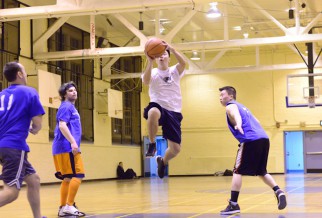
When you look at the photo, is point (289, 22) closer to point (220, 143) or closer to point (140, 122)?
point (220, 143)

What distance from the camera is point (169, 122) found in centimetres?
688

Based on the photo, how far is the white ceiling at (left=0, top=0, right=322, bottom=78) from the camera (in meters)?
14.2

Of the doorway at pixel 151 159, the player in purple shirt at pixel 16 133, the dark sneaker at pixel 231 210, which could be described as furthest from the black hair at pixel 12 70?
the doorway at pixel 151 159

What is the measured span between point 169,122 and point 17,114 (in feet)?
7.31

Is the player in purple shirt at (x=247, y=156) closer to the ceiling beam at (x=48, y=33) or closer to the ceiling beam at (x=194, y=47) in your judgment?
the ceiling beam at (x=194, y=47)

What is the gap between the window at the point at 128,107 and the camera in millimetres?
27297

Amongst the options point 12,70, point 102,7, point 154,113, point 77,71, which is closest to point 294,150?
point 77,71

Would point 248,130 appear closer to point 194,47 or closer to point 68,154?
point 68,154

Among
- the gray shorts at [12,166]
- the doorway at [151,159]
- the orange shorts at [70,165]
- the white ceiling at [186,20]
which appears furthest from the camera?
the doorway at [151,159]

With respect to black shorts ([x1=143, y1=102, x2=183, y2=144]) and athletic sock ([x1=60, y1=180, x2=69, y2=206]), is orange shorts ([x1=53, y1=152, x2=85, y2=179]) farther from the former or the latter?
black shorts ([x1=143, y1=102, x2=183, y2=144])

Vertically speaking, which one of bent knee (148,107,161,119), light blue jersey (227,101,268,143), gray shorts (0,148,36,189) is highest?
bent knee (148,107,161,119)

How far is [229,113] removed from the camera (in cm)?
777

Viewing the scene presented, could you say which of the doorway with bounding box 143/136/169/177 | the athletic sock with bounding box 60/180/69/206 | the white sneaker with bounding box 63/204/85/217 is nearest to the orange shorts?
the athletic sock with bounding box 60/180/69/206

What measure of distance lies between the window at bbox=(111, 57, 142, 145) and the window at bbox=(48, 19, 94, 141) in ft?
8.66
